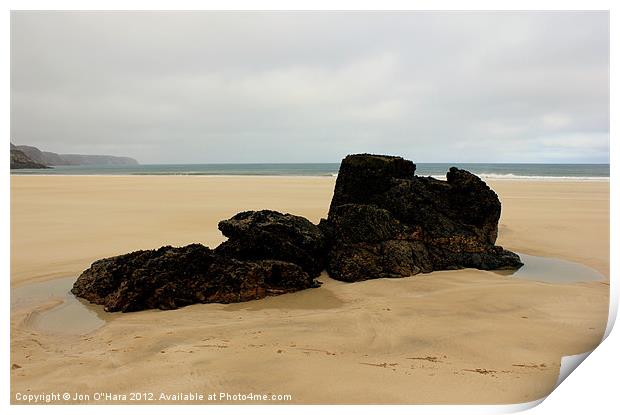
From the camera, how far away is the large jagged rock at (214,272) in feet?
13.0

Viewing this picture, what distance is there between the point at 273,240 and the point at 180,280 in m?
1.10

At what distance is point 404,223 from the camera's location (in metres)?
5.41

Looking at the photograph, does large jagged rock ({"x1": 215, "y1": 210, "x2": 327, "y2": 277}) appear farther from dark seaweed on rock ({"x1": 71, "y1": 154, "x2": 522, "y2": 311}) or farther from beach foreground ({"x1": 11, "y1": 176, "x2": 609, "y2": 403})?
beach foreground ({"x1": 11, "y1": 176, "x2": 609, "y2": 403})

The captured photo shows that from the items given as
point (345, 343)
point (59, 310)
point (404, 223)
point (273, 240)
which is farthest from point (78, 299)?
point (404, 223)

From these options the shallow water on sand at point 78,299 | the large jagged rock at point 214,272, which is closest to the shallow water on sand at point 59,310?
the shallow water on sand at point 78,299

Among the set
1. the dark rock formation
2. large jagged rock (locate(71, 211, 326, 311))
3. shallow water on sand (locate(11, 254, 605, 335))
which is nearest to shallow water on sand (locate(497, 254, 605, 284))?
shallow water on sand (locate(11, 254, 605, 335))

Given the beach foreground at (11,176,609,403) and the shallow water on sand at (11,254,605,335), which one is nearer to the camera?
the beach foreground at (11,176,609,403)

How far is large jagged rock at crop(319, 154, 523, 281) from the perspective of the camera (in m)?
5.00

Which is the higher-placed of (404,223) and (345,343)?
(404,223)

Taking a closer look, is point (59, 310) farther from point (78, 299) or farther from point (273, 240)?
point (273, 240)

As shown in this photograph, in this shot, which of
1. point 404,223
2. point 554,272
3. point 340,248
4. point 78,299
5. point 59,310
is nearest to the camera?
point 59,310

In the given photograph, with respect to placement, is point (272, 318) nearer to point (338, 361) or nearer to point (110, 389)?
point (338, 361)
